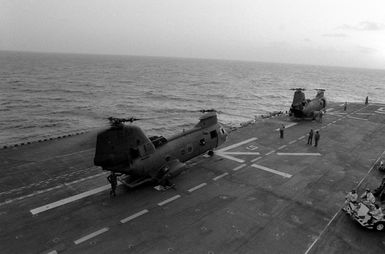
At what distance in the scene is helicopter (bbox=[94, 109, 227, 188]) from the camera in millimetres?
15984

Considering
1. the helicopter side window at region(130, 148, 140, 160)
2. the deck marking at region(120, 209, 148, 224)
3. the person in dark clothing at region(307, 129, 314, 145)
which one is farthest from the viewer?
the person in dark clothing at region(307, 129, 314, 145)

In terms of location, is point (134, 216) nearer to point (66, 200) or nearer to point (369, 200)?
point (66, 200)

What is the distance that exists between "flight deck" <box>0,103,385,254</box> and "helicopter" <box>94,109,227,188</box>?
114 centimetres

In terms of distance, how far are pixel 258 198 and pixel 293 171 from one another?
5.65m

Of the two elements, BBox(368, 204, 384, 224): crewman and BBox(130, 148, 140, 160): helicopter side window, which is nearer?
BBox(368, 204, 384, 224): crewman

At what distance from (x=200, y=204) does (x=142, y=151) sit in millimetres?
4589

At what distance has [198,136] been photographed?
826 inches

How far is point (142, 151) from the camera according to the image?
1725 cm

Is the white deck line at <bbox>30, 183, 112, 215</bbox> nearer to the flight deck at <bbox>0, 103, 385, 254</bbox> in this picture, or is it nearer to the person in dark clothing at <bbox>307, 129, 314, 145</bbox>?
the flight deck at <bbox>0, 103, 385, 254</bbox>

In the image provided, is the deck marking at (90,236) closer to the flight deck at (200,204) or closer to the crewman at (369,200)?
the flight deck at (200,204)

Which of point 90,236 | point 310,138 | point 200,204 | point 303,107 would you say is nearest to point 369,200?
point 200,204

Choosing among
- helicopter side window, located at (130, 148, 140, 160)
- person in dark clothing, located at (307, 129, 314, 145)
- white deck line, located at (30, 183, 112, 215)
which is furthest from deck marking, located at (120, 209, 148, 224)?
person in dark clothing, located at (307, 129, 314, 145)

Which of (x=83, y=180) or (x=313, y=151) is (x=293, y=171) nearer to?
(x=313, y=151)

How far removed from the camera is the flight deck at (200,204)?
1304cm
